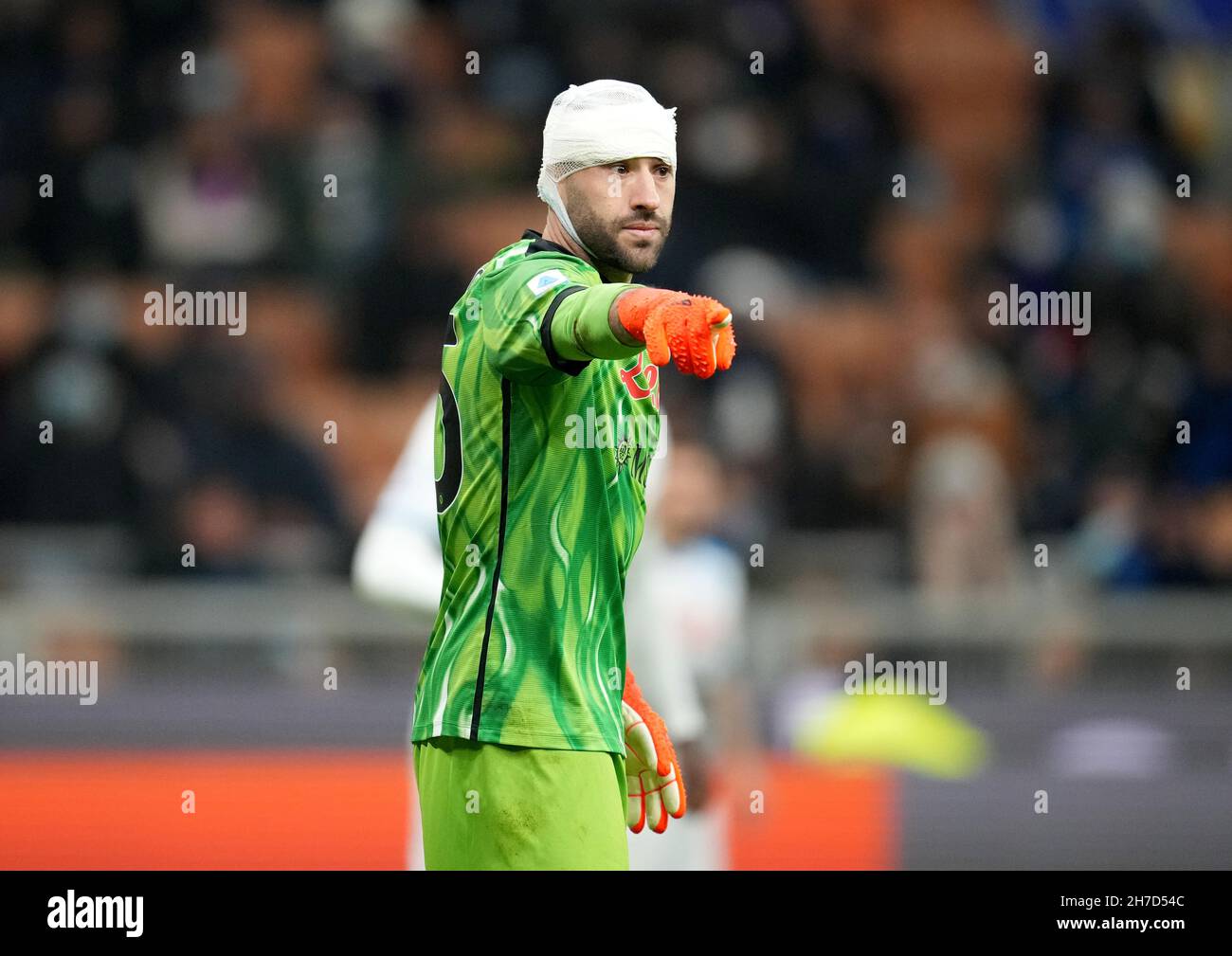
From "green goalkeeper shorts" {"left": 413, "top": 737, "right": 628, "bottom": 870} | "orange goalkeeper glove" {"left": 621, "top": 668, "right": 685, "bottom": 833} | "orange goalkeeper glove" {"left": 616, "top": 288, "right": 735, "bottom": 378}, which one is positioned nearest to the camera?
"orange goalkeeper glove" {"left": 616, "top": 288, "right": 735, "bottom": 378}

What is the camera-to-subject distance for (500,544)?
3.78 m

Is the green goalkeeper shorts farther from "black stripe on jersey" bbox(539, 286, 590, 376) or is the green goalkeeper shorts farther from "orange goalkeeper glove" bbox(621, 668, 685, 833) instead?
"black stripe on jersey" bbox(539, 286, 590, 376)

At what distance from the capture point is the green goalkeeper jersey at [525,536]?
3.76 meters

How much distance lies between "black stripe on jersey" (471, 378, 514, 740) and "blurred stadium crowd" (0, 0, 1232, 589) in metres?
5.67

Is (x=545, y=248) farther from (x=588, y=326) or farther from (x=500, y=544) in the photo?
(x=500, y=544)

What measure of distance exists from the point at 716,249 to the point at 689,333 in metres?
8.19

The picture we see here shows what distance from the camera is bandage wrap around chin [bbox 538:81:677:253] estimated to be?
386 cm

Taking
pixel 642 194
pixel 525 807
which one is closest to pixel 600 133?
pixel 642 194

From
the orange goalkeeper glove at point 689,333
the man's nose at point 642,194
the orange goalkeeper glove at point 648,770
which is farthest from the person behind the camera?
the orange goalkeeper glove at point 648,770

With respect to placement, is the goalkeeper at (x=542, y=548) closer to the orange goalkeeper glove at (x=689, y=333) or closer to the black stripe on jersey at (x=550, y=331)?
the black stripe on jersey at (x=550, y=331)

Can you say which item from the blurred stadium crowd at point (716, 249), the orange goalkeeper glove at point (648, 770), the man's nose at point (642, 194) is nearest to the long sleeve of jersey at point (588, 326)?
the man's nose at point (642, 194)

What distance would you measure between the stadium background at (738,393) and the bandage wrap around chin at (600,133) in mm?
3814

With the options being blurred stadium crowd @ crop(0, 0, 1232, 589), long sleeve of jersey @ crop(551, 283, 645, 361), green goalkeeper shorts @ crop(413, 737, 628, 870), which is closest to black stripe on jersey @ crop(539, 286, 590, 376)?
long sleeve of jersey @ crop(551, 283, 645, 361)
